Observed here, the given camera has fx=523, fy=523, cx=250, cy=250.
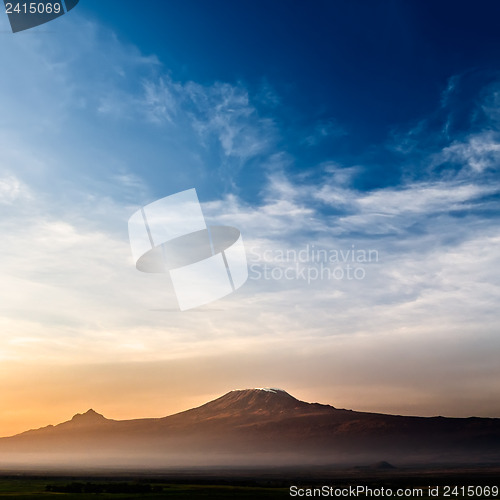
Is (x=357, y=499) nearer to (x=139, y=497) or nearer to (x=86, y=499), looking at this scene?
(x=139, y=497)

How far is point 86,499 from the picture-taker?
413 feet

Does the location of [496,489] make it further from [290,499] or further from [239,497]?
[239,497]

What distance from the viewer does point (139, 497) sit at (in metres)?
134

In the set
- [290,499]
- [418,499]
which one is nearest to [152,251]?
[290,499]

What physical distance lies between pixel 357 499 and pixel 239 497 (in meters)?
36.1

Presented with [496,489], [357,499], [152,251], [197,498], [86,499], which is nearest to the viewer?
[152,251]

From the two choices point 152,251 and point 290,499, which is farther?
point 290,499

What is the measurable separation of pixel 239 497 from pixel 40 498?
52.7 m

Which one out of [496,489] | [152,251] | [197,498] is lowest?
[496,489]

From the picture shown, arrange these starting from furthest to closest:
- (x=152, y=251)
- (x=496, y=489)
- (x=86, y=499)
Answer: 1. (x=496, y=489)
2. (x=86, y=499)
3. (x=152, y=251)

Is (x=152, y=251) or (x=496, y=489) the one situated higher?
(x=152, y=251)

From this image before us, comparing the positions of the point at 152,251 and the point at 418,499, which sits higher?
the point at 152,251

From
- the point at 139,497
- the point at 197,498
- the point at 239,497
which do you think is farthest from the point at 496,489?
the point at 139,497

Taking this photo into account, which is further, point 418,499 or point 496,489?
point 496,489
